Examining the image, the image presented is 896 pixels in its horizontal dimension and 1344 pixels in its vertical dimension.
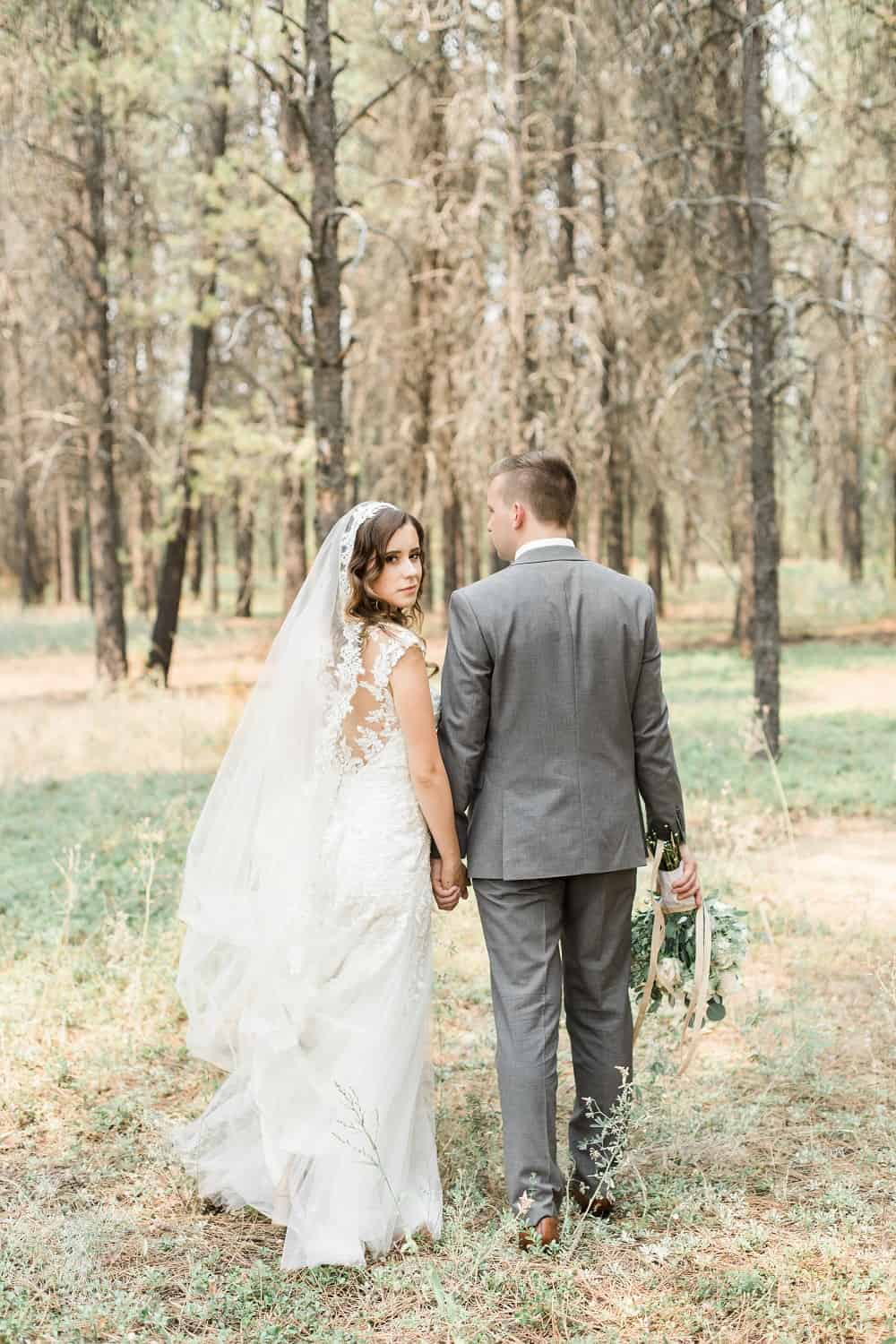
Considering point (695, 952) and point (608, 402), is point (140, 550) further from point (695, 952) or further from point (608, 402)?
point (695, 952)

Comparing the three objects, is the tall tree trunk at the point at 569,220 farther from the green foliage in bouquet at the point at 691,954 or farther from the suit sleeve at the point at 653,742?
the suit sleeve at the point at 653,742

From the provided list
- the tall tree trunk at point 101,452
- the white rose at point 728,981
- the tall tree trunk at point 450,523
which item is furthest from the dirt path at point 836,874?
the tall tree trunk at point 450,523

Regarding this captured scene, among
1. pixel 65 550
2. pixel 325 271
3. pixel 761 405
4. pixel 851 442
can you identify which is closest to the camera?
pixel 325 271

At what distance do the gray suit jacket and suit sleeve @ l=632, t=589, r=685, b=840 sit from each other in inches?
0.6

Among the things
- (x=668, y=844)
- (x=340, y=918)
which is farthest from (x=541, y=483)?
(x=340, y=918)

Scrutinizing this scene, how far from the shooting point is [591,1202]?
374 centimetres

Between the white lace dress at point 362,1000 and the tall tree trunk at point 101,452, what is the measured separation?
11.4 m

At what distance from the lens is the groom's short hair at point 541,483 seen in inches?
143

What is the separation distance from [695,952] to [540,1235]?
39.0 inches

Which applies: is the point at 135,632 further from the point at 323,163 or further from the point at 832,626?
the point at 323,163

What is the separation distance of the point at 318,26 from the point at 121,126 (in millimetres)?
7498

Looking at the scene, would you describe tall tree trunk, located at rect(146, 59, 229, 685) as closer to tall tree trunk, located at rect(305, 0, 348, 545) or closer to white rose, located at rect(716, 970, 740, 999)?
tall tree trunk, located at rect(305, 0, 348, 545)

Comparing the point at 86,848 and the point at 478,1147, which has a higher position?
the point at 86,848

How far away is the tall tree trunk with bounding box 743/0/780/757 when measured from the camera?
10.4 metres
